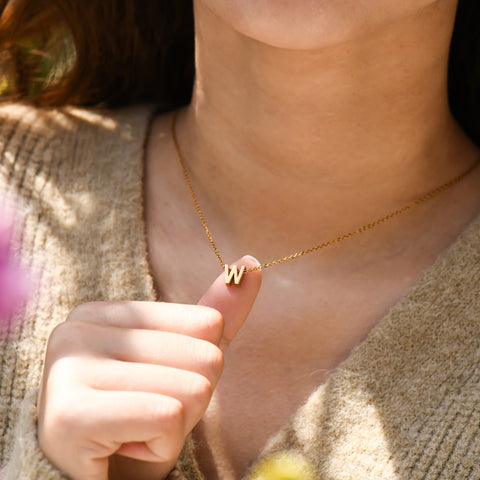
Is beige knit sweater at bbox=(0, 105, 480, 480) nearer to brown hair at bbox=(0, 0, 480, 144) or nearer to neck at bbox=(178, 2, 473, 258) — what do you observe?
neck at bbox=(178, 2, 473, 258)

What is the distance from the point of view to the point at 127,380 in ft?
3.53

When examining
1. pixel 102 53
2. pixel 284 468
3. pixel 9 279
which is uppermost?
pixel 102 53

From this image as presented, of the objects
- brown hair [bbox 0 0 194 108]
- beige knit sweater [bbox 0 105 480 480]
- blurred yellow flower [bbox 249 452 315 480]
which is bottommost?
blurred yellow flower [bbox 249 452 315 480]

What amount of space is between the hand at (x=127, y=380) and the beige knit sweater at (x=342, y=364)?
0.09 meters

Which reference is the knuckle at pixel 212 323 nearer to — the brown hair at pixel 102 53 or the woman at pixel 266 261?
the woman at pixel 266 261

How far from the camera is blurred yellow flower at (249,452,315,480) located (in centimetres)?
134

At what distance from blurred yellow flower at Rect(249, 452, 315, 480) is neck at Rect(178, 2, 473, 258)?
0.55 meters

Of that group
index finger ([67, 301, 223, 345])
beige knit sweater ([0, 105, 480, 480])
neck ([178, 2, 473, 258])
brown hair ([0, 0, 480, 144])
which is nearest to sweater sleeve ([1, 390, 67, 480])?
beige knit sweater ([0, 105, 480, 480])

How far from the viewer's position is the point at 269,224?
1729 mm

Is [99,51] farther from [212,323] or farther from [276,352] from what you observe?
[212,323]

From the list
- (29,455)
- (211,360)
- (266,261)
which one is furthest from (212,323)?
(266,261)

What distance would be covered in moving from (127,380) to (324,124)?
2.59 feet

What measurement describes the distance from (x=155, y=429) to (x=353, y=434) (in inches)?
18.8

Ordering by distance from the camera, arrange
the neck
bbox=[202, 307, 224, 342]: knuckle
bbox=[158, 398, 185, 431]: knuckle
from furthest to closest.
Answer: the neck
bbox=[202, 307, 224, 342]: knuckle
bbox=[158, 398, 185, 431]: knuckle
